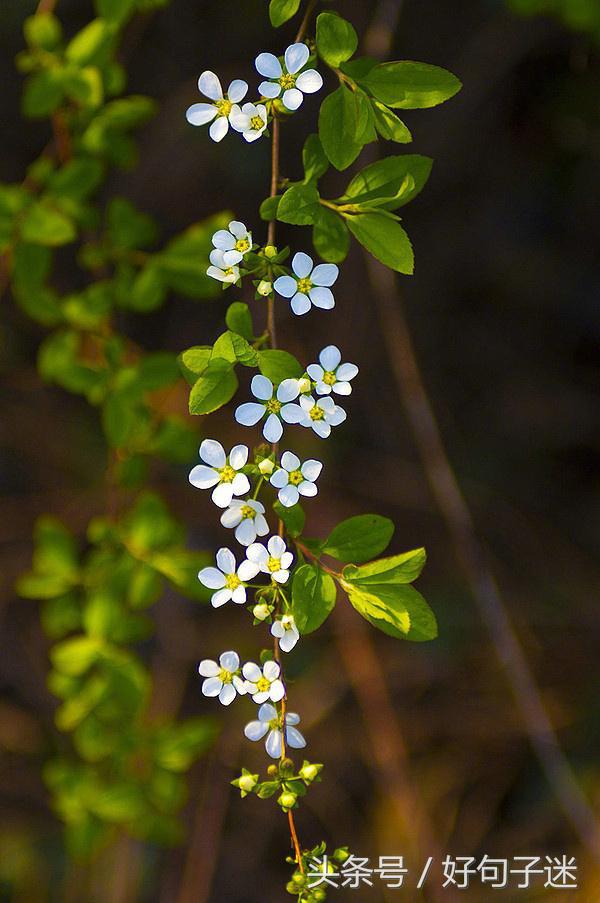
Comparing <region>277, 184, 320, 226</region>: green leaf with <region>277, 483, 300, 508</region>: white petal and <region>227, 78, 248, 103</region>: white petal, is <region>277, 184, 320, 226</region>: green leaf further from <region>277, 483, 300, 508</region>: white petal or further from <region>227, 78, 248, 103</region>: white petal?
<region>277, 483, 300, 508</region>: white petal

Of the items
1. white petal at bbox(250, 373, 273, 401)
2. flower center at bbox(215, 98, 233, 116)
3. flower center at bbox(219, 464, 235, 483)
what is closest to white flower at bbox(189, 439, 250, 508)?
flower center at bbox(219, 464, 235, 483)

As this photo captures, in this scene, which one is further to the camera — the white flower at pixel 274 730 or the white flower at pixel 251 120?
the white flower at pixel 274 730

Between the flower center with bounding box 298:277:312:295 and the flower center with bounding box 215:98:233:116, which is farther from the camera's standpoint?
the flower center with bounding box 215:98:233:116

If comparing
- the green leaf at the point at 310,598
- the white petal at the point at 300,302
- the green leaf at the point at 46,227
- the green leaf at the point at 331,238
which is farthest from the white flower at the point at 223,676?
the green leaf at the point at 46,227

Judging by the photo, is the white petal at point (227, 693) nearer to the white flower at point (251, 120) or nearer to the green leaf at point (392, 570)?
the green leaf at point (392, 570)

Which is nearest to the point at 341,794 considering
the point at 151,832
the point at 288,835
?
the point at 288,835

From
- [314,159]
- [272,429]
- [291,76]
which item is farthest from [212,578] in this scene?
[291,76]
